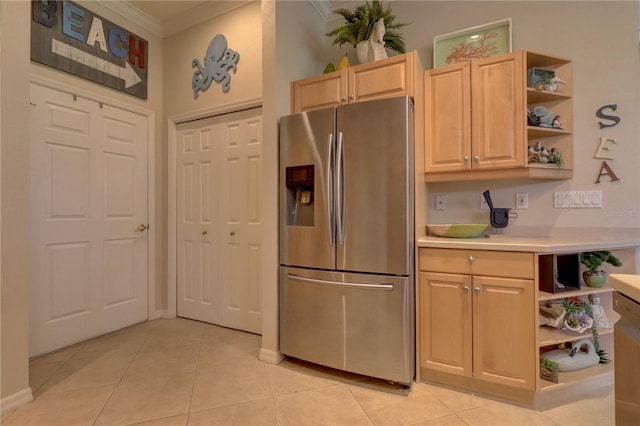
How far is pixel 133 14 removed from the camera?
285cm

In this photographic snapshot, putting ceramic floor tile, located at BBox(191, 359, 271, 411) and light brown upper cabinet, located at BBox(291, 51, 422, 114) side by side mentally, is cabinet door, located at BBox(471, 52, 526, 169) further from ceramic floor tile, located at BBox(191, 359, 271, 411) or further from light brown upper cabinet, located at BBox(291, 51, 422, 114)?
ceramic floor tile, located at BBox(191, 359, 271, 411)

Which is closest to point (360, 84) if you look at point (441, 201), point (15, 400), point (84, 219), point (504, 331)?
point (441, 201)

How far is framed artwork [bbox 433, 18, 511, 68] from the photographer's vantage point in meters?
2.21

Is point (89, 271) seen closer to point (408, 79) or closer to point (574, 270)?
point (408, 79)

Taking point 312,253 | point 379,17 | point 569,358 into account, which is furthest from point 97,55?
point 569,358

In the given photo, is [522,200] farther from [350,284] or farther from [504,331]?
[350,284]

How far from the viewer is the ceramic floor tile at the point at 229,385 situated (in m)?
1.72

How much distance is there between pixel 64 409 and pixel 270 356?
1.15 metres

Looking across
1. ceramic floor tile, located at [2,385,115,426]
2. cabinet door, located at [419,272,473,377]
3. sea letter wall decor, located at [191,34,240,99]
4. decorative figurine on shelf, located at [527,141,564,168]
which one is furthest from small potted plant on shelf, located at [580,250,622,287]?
sea letter wall decor, located at [191,34,240,99]

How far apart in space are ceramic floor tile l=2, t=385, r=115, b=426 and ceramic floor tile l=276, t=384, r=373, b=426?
3.25ft

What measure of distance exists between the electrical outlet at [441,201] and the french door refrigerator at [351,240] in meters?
0.66

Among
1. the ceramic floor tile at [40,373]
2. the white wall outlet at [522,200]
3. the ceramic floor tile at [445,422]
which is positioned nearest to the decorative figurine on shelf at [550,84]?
the white wall outlet at [522,200]

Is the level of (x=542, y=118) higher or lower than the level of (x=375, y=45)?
lower

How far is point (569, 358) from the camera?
1816 mm
